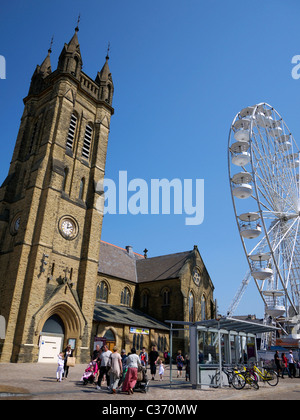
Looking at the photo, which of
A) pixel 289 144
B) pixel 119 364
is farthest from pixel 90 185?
pixel 119 364

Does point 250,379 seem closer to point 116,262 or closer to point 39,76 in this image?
point 116,262

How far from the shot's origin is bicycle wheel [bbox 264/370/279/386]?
15.7 m

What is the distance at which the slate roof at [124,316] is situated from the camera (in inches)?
1225

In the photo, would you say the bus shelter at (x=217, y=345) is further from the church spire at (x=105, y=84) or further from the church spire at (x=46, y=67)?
the church spire at (x=46, y=67)

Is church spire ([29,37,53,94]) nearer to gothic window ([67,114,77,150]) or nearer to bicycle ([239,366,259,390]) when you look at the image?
gothic window ([67,114,77,150])

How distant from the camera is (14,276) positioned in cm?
2489

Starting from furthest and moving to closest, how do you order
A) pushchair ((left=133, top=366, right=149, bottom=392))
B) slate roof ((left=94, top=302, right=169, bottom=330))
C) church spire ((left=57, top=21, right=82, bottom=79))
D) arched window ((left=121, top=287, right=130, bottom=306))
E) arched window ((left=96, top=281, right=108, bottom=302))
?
arched window ((left=121, top=287, right=130, bottom=306)), arched window ((left=96, top=281, right=108, bottom=302)), church spire ((left=57, top=21, right=82, bottom=79)), slate roof ((left=94, top=302, right=169, bottom=330)), pushchair ((left=133, top=366, right=149, bottom=392))

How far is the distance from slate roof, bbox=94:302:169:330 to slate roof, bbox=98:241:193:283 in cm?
391


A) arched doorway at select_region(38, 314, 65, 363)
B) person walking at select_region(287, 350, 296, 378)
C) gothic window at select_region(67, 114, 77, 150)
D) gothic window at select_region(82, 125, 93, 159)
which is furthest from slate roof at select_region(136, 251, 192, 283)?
gothic window at select_region(67, 114, 77, 150)

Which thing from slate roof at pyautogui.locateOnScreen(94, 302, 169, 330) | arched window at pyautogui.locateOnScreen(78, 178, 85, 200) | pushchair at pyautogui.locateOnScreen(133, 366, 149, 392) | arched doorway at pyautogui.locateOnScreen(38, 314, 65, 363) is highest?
arched window at pyautogui.locateOnScreen(78, 178, 85, 200)

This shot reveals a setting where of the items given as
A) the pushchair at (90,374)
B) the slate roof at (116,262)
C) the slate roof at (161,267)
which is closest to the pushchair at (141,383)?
the pushchair at (90,374)

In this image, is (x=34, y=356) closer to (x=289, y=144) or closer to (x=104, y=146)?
(x=104, y=146)

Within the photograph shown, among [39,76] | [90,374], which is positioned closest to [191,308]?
[90,374]

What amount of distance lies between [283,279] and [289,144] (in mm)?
12768
